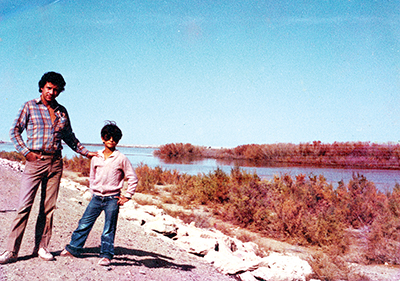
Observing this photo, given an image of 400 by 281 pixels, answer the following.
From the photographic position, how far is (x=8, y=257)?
3.54 metres

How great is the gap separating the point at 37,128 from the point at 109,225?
1311mm

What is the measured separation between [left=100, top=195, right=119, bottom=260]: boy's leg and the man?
1.84 feet

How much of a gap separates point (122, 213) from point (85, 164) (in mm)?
14771

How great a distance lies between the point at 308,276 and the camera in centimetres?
569

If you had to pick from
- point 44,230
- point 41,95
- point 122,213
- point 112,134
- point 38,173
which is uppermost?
point 41,95

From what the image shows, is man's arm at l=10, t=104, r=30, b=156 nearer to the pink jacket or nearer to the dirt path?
the pink jacket

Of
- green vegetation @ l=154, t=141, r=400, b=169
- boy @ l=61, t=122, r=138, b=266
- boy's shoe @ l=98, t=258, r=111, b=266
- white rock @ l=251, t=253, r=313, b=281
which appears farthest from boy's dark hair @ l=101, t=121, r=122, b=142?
green vegetation @ l=154, t=141, r=400, b=169

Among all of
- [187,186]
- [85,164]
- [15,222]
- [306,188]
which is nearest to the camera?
[15,222]

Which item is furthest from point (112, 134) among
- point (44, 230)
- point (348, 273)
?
point (348, 273)

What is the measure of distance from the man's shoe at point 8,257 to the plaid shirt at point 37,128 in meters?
1.07

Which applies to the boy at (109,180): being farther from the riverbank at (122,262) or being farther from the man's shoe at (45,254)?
the man's shoe at (45,254)

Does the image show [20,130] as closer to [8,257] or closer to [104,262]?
[8,257]

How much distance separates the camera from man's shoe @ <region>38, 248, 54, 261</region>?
3701 mm

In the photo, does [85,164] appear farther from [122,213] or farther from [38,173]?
[38,173]
